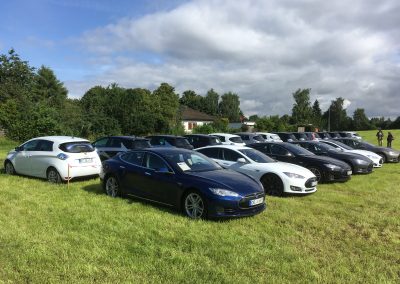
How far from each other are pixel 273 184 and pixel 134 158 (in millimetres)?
3918

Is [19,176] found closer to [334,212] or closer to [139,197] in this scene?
[139,197]

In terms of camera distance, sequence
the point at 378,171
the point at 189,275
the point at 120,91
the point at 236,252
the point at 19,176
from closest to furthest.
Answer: the point at 189,275
the point at 236,252
the point at 19,176
the point at 378,171
the point at 120,91

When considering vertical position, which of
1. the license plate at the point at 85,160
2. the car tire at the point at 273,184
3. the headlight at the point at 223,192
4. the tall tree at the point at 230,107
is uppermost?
the tall tree at the point at 230,107

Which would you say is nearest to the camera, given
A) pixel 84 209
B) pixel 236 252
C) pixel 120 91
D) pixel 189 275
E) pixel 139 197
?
pixel 189 275

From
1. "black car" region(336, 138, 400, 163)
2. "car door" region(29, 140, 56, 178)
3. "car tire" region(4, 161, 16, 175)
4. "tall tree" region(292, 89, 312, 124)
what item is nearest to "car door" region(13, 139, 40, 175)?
"car door" region(29, 140, 56, 178)

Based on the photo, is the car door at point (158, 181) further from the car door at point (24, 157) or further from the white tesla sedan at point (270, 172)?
the car door at point (24, 157)

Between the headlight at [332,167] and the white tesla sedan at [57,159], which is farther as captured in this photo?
the headlight at [332,167]

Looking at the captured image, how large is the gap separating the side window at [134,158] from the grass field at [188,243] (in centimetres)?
94

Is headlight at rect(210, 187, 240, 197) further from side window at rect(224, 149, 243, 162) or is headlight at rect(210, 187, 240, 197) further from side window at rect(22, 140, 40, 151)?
side window at rect(22, 140, 40, 151)

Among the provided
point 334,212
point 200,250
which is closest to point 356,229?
point 334,212

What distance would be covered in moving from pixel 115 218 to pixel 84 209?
3.66 ft

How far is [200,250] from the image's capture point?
20.5 feet

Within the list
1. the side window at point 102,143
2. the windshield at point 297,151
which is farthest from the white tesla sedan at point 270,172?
the side window at point 102,143

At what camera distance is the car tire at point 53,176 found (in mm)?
12414
